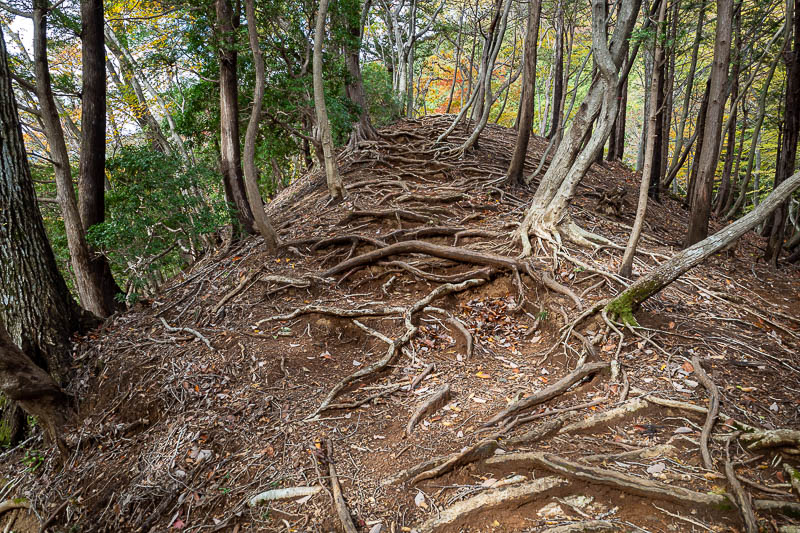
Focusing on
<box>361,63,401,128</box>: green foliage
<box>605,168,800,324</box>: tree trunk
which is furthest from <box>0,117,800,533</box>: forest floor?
<box>361,63,401,128</box>: green foliage

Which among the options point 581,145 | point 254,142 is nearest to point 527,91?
point 581,145

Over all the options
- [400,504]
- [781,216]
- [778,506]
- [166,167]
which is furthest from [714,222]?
[166,167]

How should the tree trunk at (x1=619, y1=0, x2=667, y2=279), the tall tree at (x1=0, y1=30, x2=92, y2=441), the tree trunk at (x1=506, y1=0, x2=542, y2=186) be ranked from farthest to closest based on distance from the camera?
the tree trunk at (x1=506, y1=0, x2=542, y2=186), the tall tree at (x1=0, y1=30, x2=92, y2=441), the tree trunk at (x1=619, y1=0, x2=667, y2=279)

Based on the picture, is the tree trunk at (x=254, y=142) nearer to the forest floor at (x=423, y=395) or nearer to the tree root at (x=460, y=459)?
the forest floor at (x=423, y=395)

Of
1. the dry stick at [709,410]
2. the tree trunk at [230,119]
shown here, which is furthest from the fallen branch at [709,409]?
the tree trunk at [230,119]

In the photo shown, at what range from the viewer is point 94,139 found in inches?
258

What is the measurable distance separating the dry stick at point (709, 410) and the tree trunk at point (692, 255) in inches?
31.0

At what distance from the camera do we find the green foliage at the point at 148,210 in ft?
21.7

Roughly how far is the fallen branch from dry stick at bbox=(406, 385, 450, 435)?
2.13 meters

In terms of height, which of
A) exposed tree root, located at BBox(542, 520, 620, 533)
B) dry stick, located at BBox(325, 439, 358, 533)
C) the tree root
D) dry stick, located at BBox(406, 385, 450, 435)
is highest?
exposed tree root, located at BBox(542, 520, 620, 533)

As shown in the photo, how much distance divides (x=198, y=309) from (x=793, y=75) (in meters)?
11.6

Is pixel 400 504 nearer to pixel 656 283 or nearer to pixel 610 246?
pixel 656 283

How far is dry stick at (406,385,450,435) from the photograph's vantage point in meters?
3.89

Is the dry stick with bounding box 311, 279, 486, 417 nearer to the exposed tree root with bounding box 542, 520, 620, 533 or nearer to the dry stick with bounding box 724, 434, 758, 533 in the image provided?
the exposed tree root with bounding box 542, 520, 620, 533
